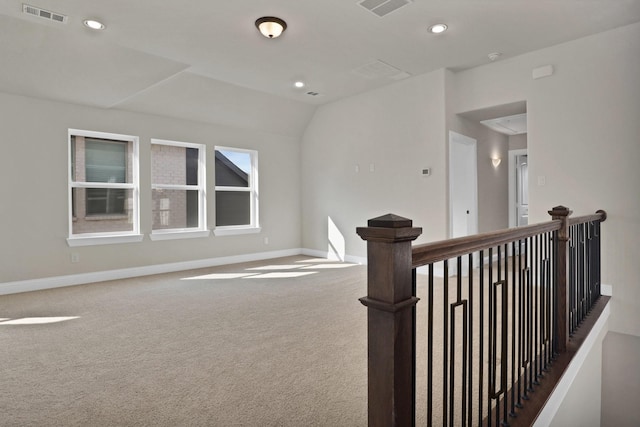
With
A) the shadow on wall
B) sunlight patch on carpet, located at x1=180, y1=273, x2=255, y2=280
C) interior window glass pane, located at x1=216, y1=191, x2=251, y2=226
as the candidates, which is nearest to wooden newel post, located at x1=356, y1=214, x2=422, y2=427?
sunlight patch on carpet, located at x1=180, y1=273, x2=255, y2=280

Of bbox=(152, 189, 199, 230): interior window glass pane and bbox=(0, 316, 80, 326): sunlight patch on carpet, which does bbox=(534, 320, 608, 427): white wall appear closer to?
bbox=(0, 316, 80, 326): sunlight patch on carpet

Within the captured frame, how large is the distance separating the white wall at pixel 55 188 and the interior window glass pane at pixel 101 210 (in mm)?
192

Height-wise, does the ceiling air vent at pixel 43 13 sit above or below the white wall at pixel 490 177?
above

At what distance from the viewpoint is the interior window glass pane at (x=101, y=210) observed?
493 centimetres

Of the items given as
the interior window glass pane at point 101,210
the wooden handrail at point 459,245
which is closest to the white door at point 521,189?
the wooden handrail at point 459,245

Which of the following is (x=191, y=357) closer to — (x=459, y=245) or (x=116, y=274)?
(x=459, y=245)

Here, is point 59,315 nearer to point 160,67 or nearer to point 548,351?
point 160,67

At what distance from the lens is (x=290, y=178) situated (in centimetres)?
721

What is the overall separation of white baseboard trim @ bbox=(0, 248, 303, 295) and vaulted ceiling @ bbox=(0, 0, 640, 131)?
2.31 metres

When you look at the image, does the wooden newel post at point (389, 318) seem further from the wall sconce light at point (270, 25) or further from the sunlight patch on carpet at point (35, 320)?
the sunlight patch on carpet at point (35, 320)

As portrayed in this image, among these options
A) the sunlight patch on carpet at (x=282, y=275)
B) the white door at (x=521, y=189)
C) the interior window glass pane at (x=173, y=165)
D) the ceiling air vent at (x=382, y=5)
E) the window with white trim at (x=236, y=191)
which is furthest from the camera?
the white door at (x=521, y=189)

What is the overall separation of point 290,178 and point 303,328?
4.46 m

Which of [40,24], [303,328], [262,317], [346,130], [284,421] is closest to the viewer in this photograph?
[284,421]

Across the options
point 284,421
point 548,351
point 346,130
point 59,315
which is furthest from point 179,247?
point 548,351
